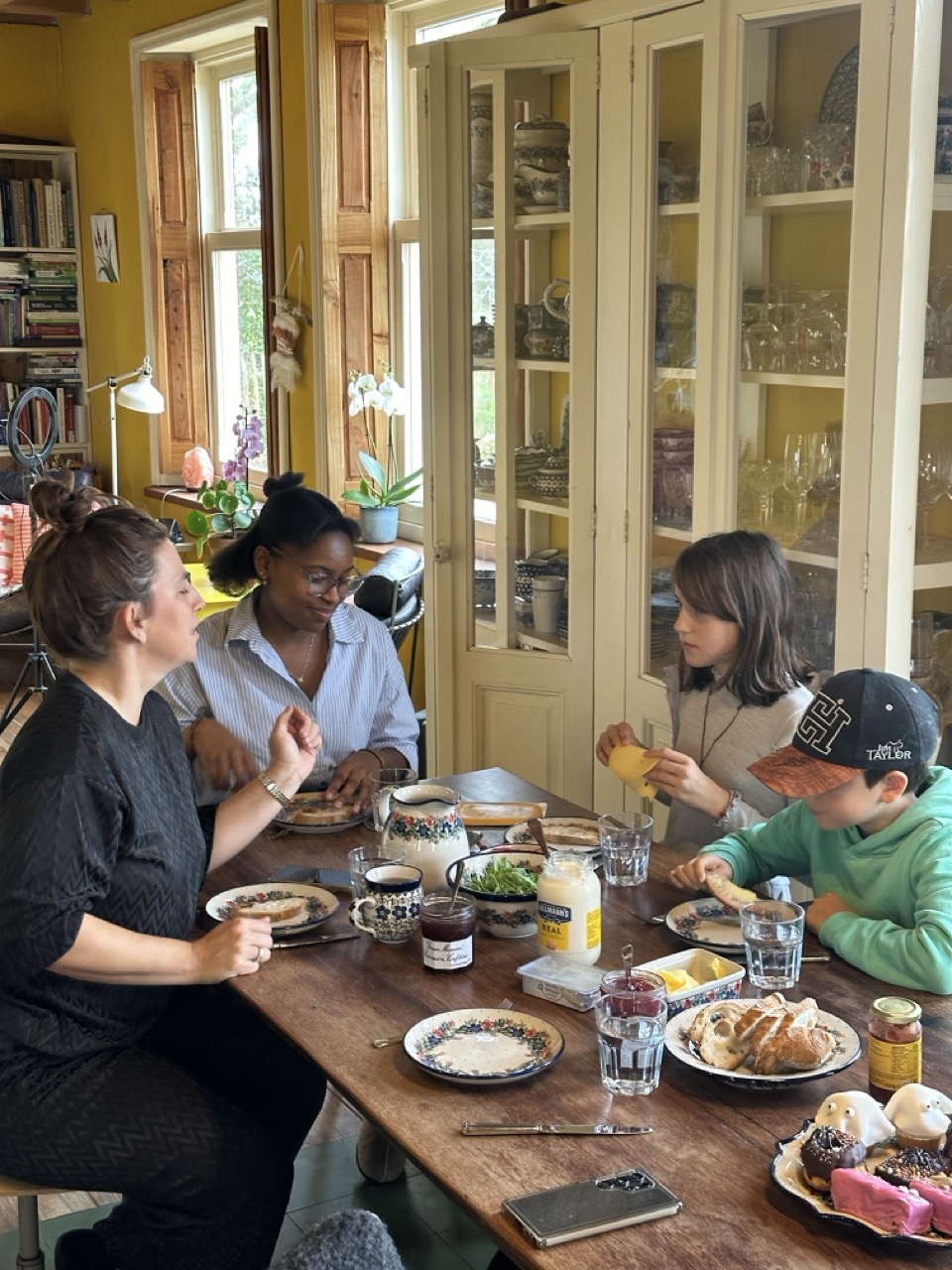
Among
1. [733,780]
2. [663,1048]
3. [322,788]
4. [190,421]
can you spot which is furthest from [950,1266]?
[190,421]

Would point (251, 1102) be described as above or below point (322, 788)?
below

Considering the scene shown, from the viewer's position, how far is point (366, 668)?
2773 mm

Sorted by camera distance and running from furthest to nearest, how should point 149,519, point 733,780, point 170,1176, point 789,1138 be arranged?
point 733,780 → point 149,519 → point 170,1176 → point 789,1138

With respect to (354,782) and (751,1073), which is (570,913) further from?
(354,782)

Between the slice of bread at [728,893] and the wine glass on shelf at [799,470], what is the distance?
113 centimetres

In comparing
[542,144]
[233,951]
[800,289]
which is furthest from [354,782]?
[542,144]

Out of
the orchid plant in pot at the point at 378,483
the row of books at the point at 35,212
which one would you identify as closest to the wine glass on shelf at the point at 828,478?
the orchid plant in pot at the point at 378,483

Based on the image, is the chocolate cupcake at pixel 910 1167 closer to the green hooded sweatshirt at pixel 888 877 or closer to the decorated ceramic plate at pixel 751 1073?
the decorated ceramic plate at pixel 751 1073

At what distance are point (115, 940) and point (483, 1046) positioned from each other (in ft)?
1.63

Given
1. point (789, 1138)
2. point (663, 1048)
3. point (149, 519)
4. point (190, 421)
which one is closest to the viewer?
point (789, 1138)

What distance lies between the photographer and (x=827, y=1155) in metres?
1.35

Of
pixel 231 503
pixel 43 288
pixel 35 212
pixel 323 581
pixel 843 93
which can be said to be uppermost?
pixel 35 212

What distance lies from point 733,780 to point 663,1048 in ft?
3.27

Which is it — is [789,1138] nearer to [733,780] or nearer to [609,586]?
[733,780]
